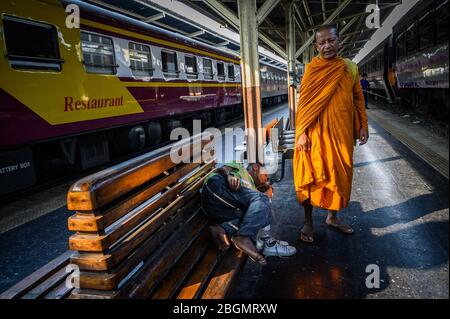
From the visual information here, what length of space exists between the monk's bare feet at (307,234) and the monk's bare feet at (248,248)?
70 centimetres

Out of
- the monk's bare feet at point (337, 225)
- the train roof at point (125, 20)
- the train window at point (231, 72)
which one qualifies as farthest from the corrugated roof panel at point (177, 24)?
the monk's bare feet at point (337, 225)

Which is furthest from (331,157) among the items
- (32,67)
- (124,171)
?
(32,67)

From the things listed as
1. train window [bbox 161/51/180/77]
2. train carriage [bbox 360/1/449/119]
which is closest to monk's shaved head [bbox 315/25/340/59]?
train carriage [bbox 360/1/449/119]

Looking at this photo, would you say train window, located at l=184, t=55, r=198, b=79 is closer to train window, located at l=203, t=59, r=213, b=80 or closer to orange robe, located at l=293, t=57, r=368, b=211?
train window, located at l=203, t=59, r=213, b=80

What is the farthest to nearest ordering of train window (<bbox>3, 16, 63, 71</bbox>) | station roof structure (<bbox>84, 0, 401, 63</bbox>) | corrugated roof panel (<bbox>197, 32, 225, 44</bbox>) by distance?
corrugated roof panel (<bbox>197, 32, 225, 44</bbox>), station roof structure (<bbox>84, 0, 401, 63</bbox>), train window (<bbox>3, 16, 63, 71</bbox>)

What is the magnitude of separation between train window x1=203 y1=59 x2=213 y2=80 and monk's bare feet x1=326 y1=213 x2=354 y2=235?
8934 millimetres

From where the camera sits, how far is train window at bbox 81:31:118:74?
604cm

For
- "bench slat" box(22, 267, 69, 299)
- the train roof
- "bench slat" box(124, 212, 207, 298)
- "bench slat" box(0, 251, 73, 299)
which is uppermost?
the train roof

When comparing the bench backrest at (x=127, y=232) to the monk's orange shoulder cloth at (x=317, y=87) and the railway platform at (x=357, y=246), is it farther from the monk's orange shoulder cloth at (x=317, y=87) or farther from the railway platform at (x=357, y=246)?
the monk's orange shoulder cloth at (x=317, y=87)

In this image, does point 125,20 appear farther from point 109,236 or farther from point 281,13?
point 109,236

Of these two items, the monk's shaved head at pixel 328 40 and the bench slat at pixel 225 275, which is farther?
the monk's shaved head at pixel 328 40

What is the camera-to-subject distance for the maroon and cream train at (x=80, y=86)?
467cm

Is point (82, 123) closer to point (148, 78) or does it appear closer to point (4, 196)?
point (4, 196)

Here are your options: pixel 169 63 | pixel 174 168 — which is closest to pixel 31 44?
pixel 174 168
